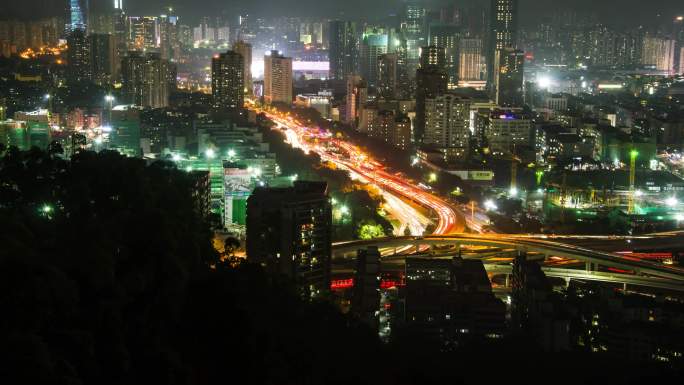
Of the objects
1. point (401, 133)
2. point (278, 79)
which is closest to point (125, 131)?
point (401, 133)

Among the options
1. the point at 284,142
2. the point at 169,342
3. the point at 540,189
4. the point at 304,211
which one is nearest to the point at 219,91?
the point at 284,142

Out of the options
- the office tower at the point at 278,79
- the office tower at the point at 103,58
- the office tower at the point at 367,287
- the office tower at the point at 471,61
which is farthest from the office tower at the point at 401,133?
the office tower at the point at 471,61

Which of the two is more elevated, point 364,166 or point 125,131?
point 125,131

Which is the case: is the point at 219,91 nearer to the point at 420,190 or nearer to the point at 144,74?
the point at 144,74

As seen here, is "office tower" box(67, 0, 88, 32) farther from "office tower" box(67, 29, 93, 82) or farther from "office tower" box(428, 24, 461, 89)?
"office tower" box(428, 24, 461, 89)

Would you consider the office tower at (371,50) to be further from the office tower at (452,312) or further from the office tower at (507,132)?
the office tower at (452,312)

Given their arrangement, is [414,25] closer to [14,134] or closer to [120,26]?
[120,26]

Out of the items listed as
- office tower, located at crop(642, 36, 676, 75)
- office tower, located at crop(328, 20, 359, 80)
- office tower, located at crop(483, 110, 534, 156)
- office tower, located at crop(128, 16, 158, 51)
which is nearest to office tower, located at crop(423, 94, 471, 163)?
office tower, located at crop(483, 110, 534, 156)
